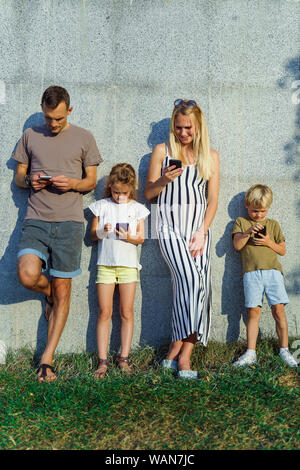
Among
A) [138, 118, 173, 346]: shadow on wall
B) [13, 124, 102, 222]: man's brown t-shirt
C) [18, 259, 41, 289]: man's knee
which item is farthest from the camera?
[138, 118, 173, 346]: shadow on wall

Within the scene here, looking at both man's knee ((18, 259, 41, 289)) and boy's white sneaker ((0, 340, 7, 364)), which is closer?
man's knee ((18, 259, 41, 289))

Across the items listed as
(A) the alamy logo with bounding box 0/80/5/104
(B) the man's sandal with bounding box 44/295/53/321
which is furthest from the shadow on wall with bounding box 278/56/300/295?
(A) the alamy logo with bounding box 0/80/5/104

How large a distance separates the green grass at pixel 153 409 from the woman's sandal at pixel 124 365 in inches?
2.9

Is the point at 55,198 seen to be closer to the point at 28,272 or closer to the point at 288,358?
the point at 28,272

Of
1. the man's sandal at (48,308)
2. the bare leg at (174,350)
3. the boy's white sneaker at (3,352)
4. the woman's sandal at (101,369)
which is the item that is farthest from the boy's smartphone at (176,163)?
the boy's white sneaker at (3,352)

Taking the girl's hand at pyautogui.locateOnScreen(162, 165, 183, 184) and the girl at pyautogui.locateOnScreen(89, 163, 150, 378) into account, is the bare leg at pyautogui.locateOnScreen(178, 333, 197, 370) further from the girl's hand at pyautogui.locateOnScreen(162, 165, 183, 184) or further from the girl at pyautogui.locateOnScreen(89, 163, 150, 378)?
the girl's hand at pyautogui.locateOnScreen(162, 165, 183, 184)

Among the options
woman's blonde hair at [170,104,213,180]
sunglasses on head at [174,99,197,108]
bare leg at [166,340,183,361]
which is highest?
sunglasses on head at [174,99,197,108]

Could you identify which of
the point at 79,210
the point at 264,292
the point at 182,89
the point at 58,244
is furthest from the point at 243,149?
the point at 58,244

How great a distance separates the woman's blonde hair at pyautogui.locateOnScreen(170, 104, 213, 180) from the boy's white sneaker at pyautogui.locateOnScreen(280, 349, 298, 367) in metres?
1.69

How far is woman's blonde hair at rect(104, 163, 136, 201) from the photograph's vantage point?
4082 millimetres

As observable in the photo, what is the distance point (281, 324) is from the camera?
4094 millimetres

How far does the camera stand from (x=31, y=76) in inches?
173

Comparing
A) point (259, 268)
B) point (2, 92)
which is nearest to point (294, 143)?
point (259, 268)

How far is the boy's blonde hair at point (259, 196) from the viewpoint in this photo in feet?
13.7
